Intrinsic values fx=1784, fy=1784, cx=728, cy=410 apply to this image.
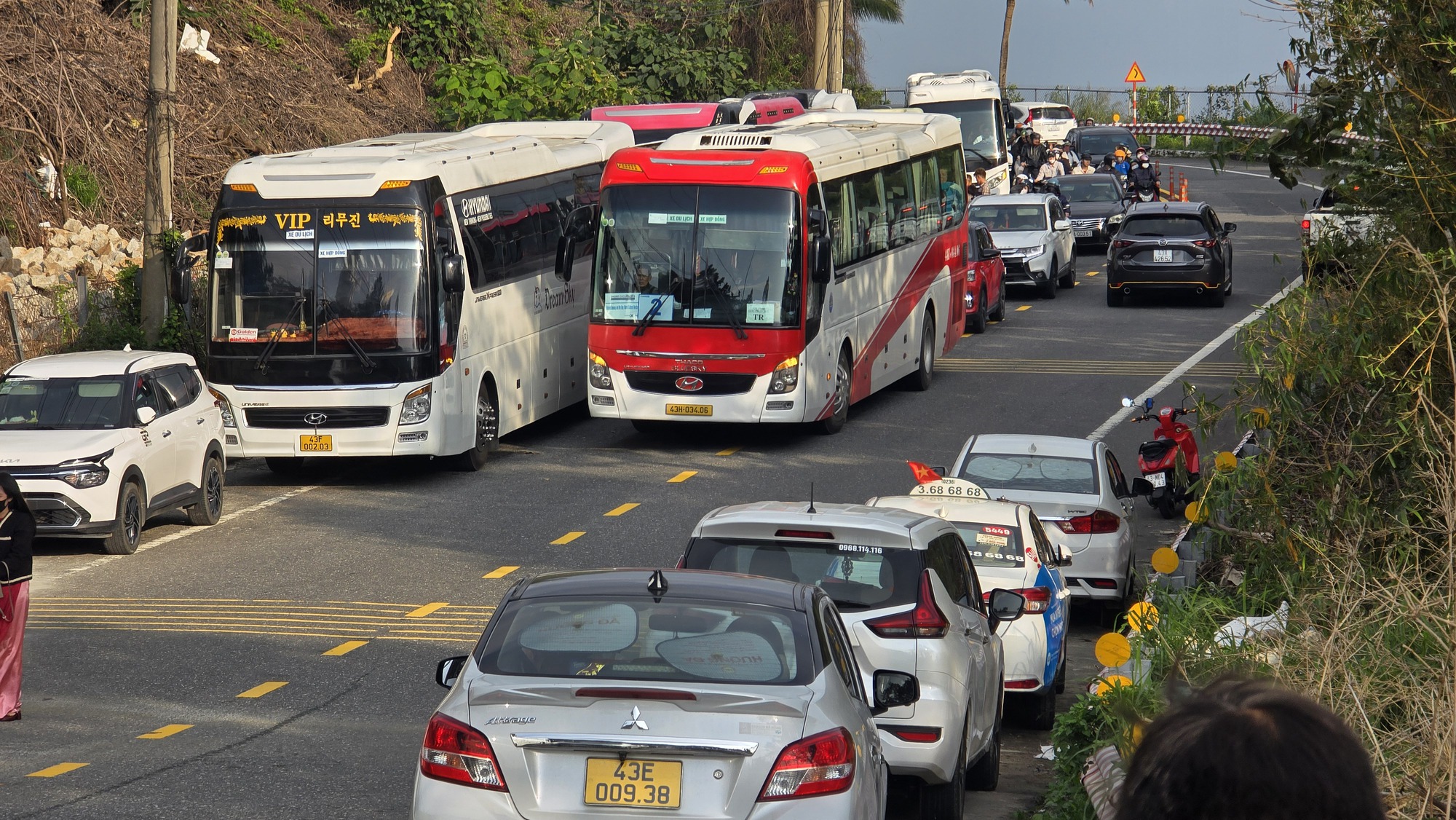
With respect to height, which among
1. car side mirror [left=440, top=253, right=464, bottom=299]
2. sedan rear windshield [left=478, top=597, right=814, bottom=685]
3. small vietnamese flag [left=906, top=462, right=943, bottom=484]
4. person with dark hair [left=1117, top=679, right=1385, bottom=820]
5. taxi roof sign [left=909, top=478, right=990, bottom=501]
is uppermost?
person with dark hair [left=1117, top=679, right=1385, bottom=820]

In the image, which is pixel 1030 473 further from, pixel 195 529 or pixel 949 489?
pixel 195 529

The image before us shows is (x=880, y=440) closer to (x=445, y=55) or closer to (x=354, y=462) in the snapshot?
(x=354, y=462)

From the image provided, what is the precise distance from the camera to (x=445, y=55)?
40969mm

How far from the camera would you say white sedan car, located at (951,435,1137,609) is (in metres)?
14.0

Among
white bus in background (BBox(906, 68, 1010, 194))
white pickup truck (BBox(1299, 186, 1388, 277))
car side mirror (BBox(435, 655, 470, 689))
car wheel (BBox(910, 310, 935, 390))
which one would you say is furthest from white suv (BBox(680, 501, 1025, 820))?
white bus in background (BBox(906, 68, 1010, 194))

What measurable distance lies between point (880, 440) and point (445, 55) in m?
23.1

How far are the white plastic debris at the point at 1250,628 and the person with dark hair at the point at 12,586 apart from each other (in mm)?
7038

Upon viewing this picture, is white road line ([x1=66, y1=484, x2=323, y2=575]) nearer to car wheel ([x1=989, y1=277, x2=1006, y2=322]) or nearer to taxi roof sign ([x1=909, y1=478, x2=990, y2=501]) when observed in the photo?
taxi roof sign ([x1=909, y1=478, x2=990, y2=501])

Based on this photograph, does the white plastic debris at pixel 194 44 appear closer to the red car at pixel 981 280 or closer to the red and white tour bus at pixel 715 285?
the red car at pixel 981 280

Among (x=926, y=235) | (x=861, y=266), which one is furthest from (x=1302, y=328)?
(x=926, y=235)

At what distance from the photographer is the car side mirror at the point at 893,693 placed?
7.29 metres

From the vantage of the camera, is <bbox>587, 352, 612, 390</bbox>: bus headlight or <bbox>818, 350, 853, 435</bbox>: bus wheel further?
<bbox>818, 350, 853, 435</bbox>: bus wheel

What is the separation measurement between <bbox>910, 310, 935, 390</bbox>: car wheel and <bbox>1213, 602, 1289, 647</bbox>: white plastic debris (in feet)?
53.2

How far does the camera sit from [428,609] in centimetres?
1395
